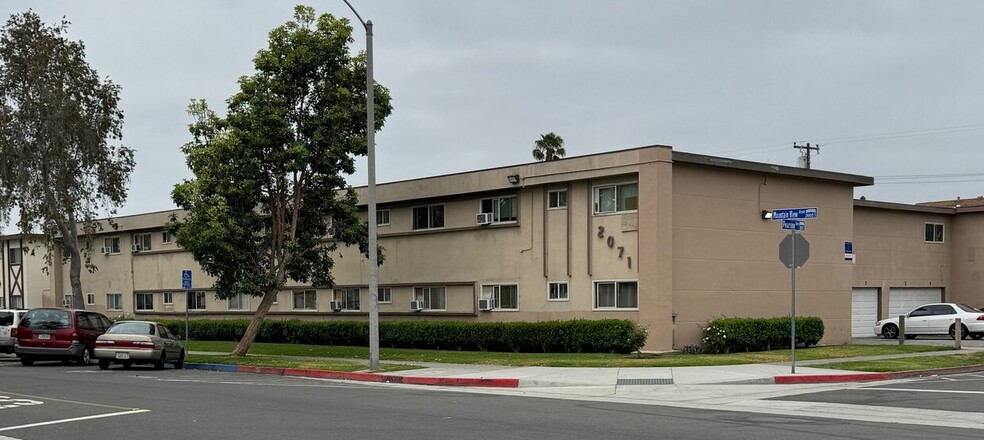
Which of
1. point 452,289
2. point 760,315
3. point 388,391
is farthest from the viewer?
point 452,289

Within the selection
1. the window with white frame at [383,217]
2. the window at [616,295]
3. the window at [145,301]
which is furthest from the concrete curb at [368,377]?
the window at [145,301]

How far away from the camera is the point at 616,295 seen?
29.0 meters

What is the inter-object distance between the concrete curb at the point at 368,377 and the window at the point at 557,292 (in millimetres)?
8431

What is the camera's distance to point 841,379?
68.8 ft

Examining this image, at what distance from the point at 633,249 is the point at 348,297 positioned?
13.8m

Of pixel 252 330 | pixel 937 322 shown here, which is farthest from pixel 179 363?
pixel 937 322

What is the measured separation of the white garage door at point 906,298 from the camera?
→ 41.0 meters

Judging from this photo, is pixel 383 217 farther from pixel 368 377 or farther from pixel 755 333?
pixel 755 333

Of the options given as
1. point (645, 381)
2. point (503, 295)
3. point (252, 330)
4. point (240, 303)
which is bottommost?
point (240, 303)

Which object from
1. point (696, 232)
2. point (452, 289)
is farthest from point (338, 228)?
point (696, 232)

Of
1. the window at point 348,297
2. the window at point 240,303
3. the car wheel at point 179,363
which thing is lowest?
the car wheel at point 179,363

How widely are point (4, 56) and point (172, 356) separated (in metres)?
20.8

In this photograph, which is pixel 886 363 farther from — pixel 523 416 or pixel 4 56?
pixel 4 56

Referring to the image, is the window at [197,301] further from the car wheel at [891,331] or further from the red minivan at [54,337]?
the car wheel at [891,331]
